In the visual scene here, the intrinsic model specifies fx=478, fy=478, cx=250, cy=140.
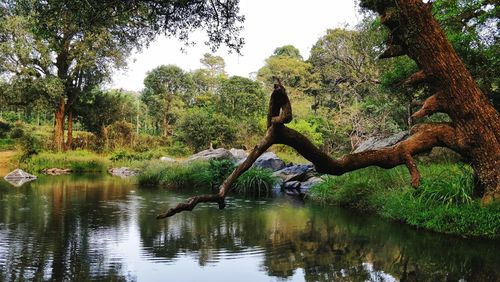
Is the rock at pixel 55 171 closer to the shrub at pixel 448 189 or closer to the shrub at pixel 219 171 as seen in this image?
the shrub at pixel 219 171

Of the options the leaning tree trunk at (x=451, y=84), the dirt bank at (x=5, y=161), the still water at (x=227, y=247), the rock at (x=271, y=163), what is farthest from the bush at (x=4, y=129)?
the leaning tree trunk at (x=451, y=84)

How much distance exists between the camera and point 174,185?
714 inches

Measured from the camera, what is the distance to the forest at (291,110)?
7.36 metres

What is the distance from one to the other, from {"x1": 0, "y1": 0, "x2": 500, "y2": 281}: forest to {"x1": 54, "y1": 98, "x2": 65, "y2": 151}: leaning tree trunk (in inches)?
4.9

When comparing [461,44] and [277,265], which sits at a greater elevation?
[461,44]

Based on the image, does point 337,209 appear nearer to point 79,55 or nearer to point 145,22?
point 145,22

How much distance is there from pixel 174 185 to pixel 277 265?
1201 cm

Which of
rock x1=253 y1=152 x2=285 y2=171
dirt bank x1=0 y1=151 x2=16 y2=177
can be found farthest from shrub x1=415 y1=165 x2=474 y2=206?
dirt bank x1=0 y1=151 x2=16 y2=177

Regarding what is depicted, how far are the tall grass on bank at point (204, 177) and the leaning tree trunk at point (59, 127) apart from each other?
437 inches

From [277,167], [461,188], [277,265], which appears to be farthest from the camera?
[277,167]

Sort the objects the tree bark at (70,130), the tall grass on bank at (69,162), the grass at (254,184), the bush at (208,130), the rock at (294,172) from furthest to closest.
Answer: the bush at (208,130)
the tree bark at (70,130)
the tall grass on bank at (69,162)
the rock at (294,172)
the grass at (254,184)

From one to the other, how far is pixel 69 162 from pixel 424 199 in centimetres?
2113

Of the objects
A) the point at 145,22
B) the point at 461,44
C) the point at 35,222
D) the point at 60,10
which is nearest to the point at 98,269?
the point at 35,222

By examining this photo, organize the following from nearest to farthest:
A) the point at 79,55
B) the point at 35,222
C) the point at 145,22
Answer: the point at 35,222, the point at 145,22, the point at 79,55
